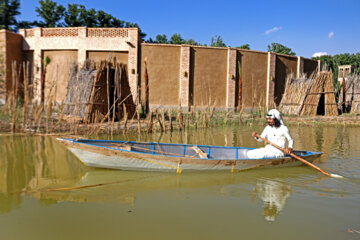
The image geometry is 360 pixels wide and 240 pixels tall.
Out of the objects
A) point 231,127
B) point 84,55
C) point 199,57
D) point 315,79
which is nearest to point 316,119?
point 315,79

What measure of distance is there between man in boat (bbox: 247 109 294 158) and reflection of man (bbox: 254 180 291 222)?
775 mm

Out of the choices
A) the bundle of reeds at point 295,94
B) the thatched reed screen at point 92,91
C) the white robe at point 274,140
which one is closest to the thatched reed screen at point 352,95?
the bundle of reeds at point 295,94

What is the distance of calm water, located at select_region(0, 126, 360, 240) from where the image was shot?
3.03 m

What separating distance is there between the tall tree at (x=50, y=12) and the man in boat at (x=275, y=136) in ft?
85.9

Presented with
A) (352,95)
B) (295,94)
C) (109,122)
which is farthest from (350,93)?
(109,122)

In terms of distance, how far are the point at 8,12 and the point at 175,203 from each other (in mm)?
26787

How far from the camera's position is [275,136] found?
5.45 meters

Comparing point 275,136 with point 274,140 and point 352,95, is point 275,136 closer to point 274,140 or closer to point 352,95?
point 274,140

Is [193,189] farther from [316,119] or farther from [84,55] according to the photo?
[84,55]

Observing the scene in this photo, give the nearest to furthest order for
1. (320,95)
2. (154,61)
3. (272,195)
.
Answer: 1. (272,195)
2. (320,95)
3. (154,61)

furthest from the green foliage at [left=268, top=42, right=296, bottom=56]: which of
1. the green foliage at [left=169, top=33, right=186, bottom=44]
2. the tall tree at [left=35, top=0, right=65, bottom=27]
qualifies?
the tall tree at [left=35, top=0, right=65, bottom=27]

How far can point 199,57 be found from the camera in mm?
17109

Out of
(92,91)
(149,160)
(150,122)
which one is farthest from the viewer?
(92,91)

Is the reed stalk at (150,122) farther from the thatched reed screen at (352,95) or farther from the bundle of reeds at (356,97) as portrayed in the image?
the bundle of reeds at (356,97)
